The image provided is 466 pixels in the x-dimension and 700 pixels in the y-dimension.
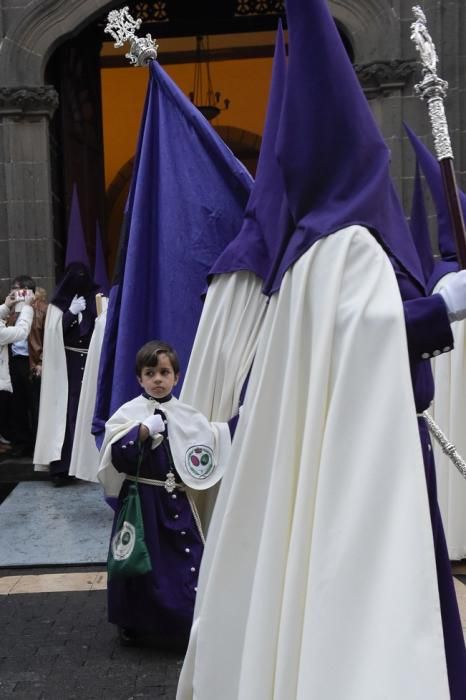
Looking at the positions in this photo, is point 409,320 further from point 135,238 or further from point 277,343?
point 135,238

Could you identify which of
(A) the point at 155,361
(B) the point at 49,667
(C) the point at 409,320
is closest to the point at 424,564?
(C) the point at 409,320

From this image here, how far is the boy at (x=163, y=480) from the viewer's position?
3.58 meters

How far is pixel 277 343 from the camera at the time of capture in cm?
214

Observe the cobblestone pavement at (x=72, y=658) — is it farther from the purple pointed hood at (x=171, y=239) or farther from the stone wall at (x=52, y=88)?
the stone wall at (x=52, y=88)

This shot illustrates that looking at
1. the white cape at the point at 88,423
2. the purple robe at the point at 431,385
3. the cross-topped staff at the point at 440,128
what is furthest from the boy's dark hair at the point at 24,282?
the purple robe at the point at 431,385

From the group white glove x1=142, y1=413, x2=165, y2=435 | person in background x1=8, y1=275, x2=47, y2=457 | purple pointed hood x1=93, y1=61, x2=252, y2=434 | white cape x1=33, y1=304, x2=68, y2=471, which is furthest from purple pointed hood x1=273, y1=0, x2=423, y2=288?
person in background x1=8, y1=275, x2=47, y2=457

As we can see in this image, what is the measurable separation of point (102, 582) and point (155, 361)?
5.98 feet

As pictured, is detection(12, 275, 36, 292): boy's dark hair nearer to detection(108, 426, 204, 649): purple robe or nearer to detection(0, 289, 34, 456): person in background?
detection(0, 289, 34, 456): person in background

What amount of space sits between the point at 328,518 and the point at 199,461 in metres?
1.77

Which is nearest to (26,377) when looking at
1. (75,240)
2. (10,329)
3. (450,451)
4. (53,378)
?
(10,329)

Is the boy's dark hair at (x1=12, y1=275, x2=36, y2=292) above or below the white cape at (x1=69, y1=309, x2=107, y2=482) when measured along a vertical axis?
above

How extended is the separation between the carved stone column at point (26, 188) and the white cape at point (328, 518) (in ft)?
23.4

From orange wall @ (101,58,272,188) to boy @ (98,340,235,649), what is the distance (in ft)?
34.8

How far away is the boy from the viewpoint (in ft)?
11.7
